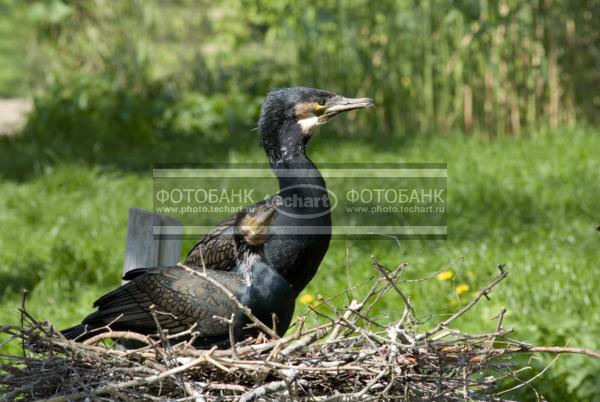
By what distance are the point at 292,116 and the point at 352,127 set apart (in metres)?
6.05

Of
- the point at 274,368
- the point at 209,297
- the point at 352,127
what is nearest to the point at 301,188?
the point at 209,297

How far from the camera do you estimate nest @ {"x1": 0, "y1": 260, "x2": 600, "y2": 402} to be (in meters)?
2.90

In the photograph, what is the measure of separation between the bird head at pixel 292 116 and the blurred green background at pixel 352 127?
182cm

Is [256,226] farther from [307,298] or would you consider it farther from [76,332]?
[307,298]

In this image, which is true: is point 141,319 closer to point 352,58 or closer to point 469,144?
Answer: point 469,144

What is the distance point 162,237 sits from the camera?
13.0 feet

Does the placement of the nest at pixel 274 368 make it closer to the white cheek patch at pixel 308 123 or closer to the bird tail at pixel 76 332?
the bird tail at pixel 76 332

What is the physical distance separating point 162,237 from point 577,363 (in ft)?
7.11

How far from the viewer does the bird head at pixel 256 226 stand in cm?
334

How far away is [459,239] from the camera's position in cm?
639

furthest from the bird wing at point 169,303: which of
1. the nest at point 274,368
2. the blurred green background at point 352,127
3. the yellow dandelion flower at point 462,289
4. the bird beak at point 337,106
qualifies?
the yellow dandelion flower at point 462,289

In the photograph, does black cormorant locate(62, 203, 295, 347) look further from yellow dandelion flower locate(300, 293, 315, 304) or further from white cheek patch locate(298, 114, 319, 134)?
yellow dandelion flower locate(300, 293, 315, 304)

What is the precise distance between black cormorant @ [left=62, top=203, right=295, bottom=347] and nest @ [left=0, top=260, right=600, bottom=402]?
0.23 metres

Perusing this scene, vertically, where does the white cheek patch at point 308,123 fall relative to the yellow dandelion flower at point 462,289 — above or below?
above
